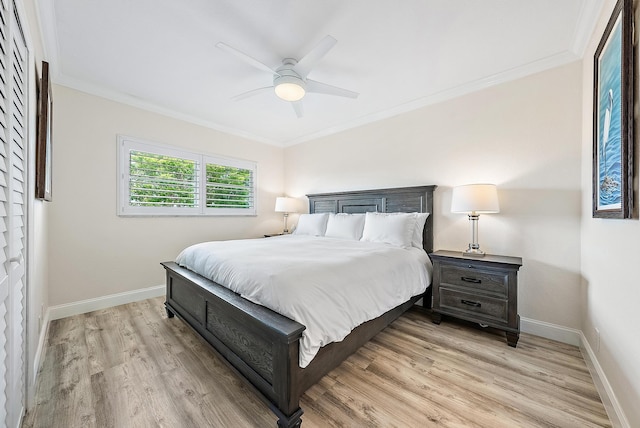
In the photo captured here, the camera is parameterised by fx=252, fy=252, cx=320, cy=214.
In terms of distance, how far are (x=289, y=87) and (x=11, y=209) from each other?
2.01 metres

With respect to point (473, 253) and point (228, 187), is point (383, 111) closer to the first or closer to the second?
point (473, 253)

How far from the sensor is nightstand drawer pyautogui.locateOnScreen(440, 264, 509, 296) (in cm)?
224

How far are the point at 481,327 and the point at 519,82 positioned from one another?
2497 millimetres

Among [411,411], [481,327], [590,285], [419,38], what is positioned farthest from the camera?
[481,327]

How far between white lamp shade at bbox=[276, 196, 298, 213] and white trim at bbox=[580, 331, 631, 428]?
12.7 feet

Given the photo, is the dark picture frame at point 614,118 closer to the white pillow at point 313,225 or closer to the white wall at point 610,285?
the white wall at point 610,285

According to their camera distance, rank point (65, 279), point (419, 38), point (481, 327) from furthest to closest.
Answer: point (65, 279) → point (481, 327) → point (419, 38)

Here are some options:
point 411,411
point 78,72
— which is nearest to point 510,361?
point 411,411

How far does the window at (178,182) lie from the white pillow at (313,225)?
116 cm

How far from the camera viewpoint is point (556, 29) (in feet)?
6.62

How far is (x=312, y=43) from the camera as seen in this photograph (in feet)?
7.12

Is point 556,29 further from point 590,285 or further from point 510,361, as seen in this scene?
point 510,361

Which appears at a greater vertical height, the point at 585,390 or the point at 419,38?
the point at 419,38

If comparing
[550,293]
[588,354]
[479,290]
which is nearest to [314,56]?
[479,290]
